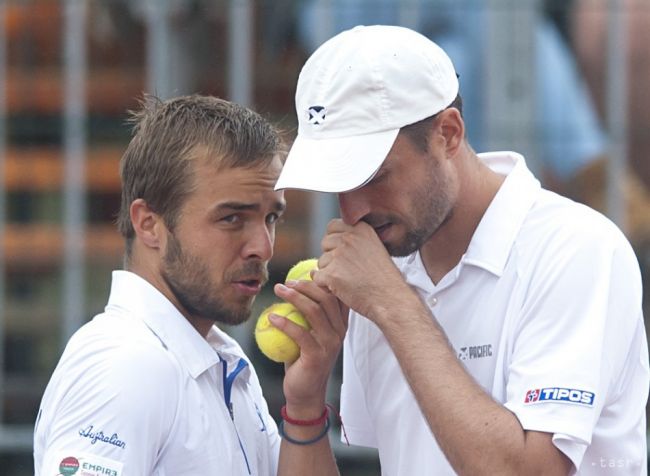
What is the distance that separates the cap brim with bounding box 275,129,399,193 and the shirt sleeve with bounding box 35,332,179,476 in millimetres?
635

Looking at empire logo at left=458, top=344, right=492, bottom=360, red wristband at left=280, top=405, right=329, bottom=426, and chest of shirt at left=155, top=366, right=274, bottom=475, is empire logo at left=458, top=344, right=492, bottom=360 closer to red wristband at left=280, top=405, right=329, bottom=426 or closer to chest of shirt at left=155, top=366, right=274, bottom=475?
red wristband at left=280, top=405, right=329, bottom=426

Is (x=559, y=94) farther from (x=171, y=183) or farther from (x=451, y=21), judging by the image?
(x=171, y=183)

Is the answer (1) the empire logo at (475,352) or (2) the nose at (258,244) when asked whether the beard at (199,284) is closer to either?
(2) the nose at (258,244)

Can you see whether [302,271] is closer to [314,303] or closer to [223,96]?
[314,303]

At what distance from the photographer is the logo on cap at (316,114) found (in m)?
3.58

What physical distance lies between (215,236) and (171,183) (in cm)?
21

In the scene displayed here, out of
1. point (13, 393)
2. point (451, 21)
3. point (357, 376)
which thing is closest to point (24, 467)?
point (13, 393)

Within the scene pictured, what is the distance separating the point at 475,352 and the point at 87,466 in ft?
3.53

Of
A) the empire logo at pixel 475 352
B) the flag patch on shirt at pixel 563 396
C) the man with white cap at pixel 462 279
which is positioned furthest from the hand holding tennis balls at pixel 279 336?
the flag patch on shirt at pixel 563 396

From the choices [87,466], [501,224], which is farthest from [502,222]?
[87,466]

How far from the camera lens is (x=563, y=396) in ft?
10.9

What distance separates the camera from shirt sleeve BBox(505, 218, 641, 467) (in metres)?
3.33

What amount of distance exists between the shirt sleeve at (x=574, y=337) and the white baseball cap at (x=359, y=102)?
0.52 meters

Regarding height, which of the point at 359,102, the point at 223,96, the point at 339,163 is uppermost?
the point at 359,102
